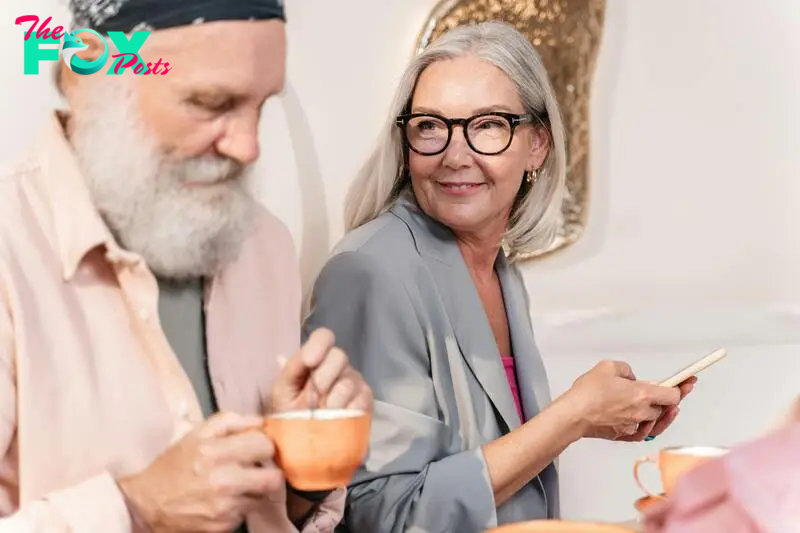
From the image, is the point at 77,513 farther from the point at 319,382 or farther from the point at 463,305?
the point at 463,305

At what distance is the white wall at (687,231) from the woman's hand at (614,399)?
0.35 m

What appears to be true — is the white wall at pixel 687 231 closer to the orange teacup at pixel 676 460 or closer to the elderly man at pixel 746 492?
the orange teacup at pixel 676 460

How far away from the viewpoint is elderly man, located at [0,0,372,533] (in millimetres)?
832

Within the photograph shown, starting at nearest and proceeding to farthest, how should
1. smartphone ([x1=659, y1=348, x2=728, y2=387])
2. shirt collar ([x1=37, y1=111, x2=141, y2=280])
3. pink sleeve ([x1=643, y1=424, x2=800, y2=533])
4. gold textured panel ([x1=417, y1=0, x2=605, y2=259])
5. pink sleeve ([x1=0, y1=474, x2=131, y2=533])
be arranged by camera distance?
→ pink sleeve ([x1=643, y1=424, x2=800, y2=533]), pink sleeve ([x1=0, y1=474, x2=131, y2=533]), shirt collar ([x1=37, y1=111, x2=141, y2=280]), smartphone ([x1=659, y1=348, x2=728, y2=387]), gold textured panel ([x1=417, y1=0, x2=605, y2=259])

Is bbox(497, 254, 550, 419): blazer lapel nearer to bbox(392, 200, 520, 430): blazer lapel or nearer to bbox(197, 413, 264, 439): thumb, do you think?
bbox(392, 200, 520, 430): blazer lapel

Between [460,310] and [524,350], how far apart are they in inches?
6.2

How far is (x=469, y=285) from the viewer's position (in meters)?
1.43

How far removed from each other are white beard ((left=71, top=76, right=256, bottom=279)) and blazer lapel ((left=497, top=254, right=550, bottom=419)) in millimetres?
621

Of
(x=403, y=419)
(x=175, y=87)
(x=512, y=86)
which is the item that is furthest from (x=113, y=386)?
(x=512, y=86)

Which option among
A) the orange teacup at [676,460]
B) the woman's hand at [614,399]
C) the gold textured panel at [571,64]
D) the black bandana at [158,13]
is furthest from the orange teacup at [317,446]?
the gold textured panel at [571,64]

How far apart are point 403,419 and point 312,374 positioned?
34cm

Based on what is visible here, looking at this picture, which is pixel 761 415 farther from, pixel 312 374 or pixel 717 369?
pixel 312 374

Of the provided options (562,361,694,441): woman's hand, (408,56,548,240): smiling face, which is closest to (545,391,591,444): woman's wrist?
(562,361,694,441): woman's hand

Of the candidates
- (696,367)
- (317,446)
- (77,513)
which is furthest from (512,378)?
(77,513)
